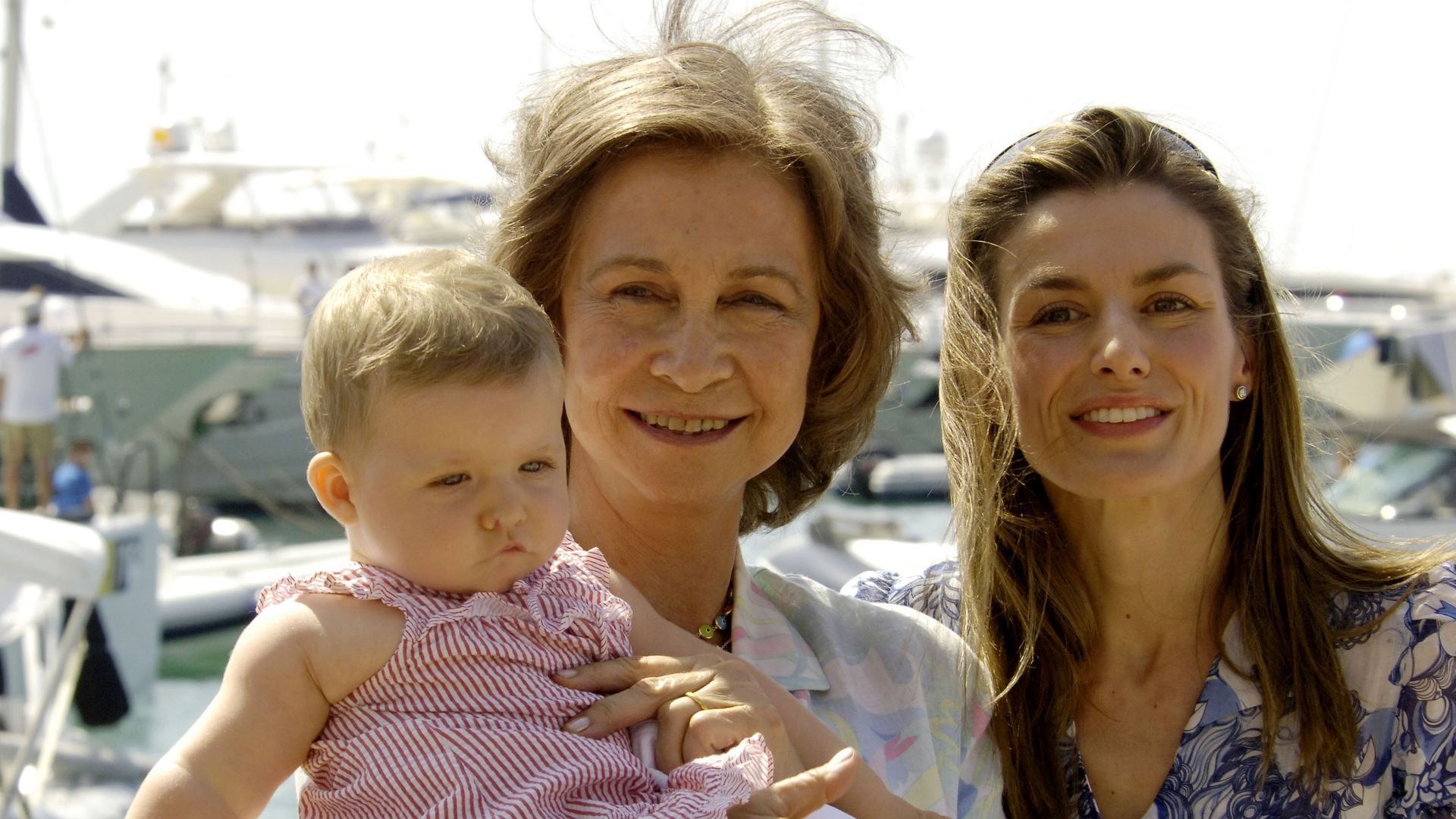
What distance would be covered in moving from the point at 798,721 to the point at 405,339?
33.3 inches

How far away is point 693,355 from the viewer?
85.2 inches

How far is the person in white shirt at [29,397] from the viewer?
1596 centimetres

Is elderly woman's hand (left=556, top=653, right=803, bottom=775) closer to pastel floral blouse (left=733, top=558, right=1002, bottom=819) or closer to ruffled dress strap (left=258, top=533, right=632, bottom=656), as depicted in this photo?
ruffled dress strap (left=258, top=533, right=632, bottom=656)

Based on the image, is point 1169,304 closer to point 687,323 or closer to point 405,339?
point 687,323

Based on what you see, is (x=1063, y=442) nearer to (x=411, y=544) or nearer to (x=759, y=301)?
(x=759, y=301)

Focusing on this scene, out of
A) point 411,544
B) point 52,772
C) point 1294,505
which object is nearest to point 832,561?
point 52,772

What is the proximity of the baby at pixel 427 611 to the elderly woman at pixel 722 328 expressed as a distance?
0.36 metres

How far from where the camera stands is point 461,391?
5.54 ft

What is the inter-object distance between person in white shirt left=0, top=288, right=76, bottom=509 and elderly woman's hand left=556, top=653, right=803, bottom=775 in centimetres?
1602

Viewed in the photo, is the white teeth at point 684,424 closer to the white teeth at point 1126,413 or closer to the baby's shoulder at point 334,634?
the baby's shoulder at point 334,634

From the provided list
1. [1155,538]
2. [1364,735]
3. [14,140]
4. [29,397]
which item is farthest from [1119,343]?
[14,140]

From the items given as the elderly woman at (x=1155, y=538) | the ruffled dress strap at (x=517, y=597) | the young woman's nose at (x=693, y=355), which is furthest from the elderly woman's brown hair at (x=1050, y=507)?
the ruffled dress strap at (x=517, y=597)

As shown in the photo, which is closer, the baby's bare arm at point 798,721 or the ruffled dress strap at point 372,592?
the ruffled dress strap at point 372,592

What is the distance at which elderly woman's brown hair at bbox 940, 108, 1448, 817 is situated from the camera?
8.58 feet
